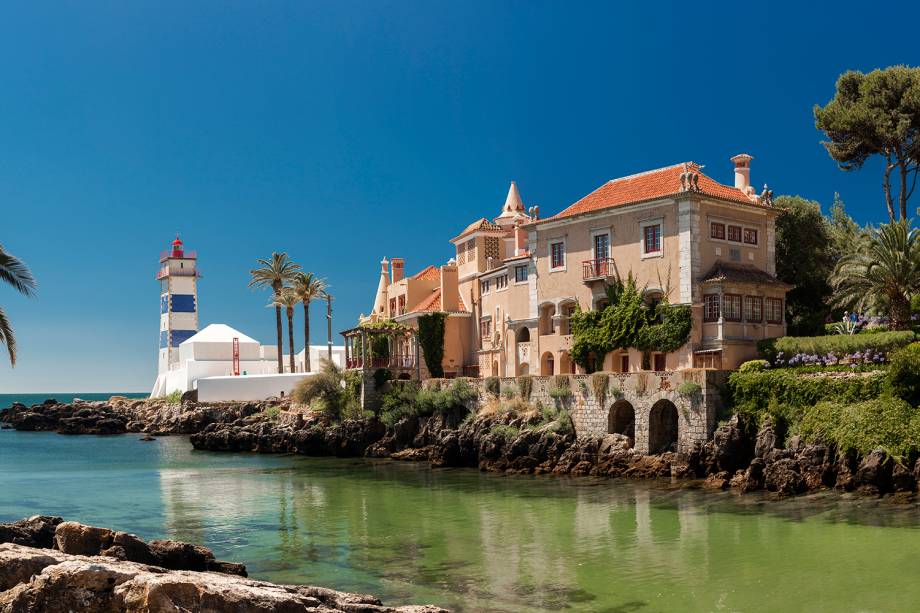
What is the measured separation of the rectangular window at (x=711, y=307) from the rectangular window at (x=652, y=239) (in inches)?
132

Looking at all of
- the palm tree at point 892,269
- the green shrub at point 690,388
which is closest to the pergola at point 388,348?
the green shrub at point 690,388

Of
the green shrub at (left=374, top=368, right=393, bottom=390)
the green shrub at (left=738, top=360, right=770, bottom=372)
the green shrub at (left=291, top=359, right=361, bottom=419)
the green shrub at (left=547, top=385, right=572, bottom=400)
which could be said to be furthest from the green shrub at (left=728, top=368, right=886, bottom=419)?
the green shrub at (left=291, top=359, right=361, bottom=419)

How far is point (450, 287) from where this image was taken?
63844mm

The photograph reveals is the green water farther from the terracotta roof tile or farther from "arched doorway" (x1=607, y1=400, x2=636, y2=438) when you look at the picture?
the terracotta roof tile

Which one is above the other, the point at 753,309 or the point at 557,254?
the point at 557,254

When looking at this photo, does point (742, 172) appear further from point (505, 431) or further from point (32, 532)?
point (32, 532)

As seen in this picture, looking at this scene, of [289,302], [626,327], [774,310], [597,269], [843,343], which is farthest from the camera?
[289,302]

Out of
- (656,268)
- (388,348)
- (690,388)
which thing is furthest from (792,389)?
(388,348)

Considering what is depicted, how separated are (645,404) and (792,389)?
661cm

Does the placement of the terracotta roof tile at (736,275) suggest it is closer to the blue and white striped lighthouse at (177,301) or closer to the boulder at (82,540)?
the boulder at (82,540)

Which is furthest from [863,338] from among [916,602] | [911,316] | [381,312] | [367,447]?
[381,312]

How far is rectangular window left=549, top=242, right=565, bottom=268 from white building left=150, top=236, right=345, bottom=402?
27.8 m

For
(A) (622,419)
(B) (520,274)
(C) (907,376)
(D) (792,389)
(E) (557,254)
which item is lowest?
(A) (622,419)

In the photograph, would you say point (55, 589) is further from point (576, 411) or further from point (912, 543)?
point (576, 411)
